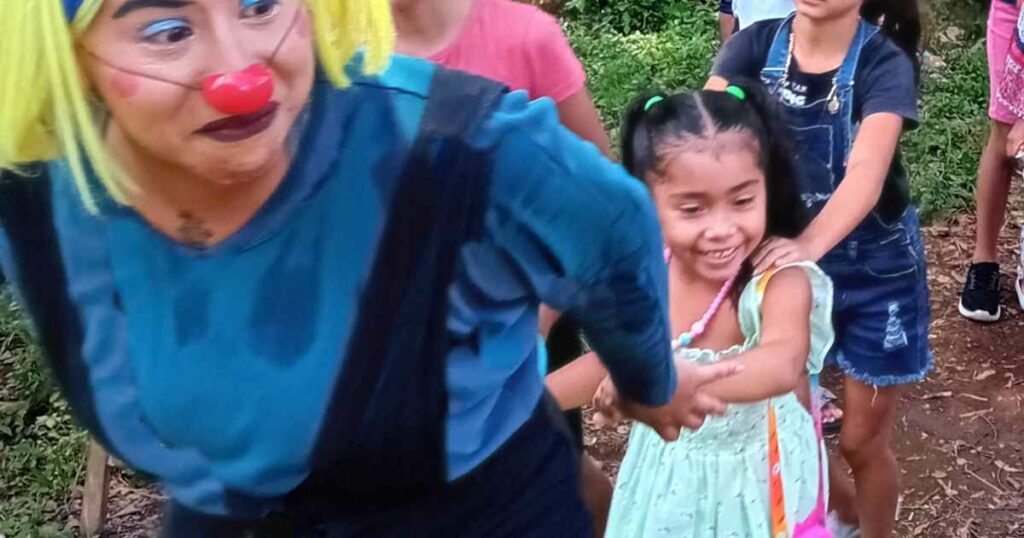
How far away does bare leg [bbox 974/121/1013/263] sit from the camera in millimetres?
4371

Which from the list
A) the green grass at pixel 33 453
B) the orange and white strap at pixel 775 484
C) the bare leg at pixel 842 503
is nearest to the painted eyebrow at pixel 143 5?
the orange and white strap at pixel 775 484

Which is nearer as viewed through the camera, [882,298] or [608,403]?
[608,403]

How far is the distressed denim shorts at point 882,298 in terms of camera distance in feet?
9.15

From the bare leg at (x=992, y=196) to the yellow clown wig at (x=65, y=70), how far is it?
140 inches

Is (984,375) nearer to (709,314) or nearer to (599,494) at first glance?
(599,494)

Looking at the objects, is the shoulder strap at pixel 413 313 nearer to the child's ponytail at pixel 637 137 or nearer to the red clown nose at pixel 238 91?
the red clown nose at pixel 238 91

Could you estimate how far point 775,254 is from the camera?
7.20 feet

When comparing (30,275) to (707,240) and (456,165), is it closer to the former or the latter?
(456,165)

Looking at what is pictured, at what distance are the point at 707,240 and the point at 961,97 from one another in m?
4.39

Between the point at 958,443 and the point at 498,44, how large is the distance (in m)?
2.21

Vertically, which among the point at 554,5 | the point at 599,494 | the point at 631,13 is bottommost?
the point at 554,5

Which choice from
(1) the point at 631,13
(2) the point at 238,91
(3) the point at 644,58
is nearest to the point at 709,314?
(2) the point at 238,91

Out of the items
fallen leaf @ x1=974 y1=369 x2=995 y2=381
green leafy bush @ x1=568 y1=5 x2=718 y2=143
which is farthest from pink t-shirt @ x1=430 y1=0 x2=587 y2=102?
green leafy bush @ x1=568 y1=5 x2=718 y2=143

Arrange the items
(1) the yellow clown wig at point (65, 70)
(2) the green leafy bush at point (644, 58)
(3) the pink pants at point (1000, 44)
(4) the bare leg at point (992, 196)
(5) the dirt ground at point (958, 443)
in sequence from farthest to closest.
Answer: (2) the green leafy bush at point (644, 58) < (4) the bare leg at point (992, 196) < (3) the pink pants at point (1000, 44) < (5) the dirt ground at point (958, 443) < (1) the yellow clown wig at point (65, 70)
